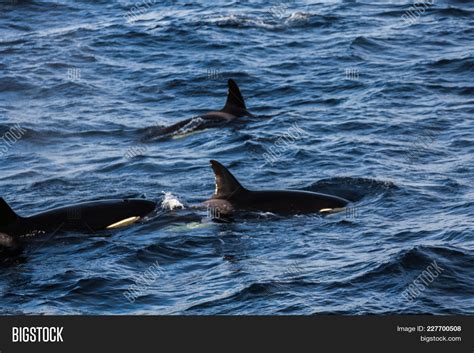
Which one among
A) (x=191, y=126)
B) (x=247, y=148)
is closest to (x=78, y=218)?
(x=247, y=148)

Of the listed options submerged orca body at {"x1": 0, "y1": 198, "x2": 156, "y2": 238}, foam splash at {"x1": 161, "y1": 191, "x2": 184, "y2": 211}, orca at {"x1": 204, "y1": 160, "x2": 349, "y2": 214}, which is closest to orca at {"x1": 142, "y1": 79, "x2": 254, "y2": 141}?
foam splash at {"x1": 161, "y1": 191, "x2": 184, "y2": 211}

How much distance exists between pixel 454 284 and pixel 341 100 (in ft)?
47.5

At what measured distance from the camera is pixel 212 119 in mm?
27938

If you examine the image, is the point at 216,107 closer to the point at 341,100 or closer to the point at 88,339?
the point at 341,100

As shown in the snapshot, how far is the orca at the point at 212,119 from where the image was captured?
89.4 ft

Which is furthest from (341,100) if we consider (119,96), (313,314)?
(313,314)

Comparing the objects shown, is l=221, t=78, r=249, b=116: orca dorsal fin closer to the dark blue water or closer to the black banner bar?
the dark blue water

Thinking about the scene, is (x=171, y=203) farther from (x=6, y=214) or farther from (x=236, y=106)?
(x=236, y=106)

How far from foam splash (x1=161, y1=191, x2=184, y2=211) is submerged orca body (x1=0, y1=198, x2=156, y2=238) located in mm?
322

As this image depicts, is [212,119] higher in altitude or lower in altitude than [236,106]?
lower

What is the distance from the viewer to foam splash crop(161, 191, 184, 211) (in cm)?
2020

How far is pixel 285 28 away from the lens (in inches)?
1549

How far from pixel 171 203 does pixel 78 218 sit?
2175 mm

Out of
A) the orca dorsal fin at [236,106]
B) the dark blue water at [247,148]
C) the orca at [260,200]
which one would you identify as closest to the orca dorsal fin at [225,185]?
the orca at [260,200]
